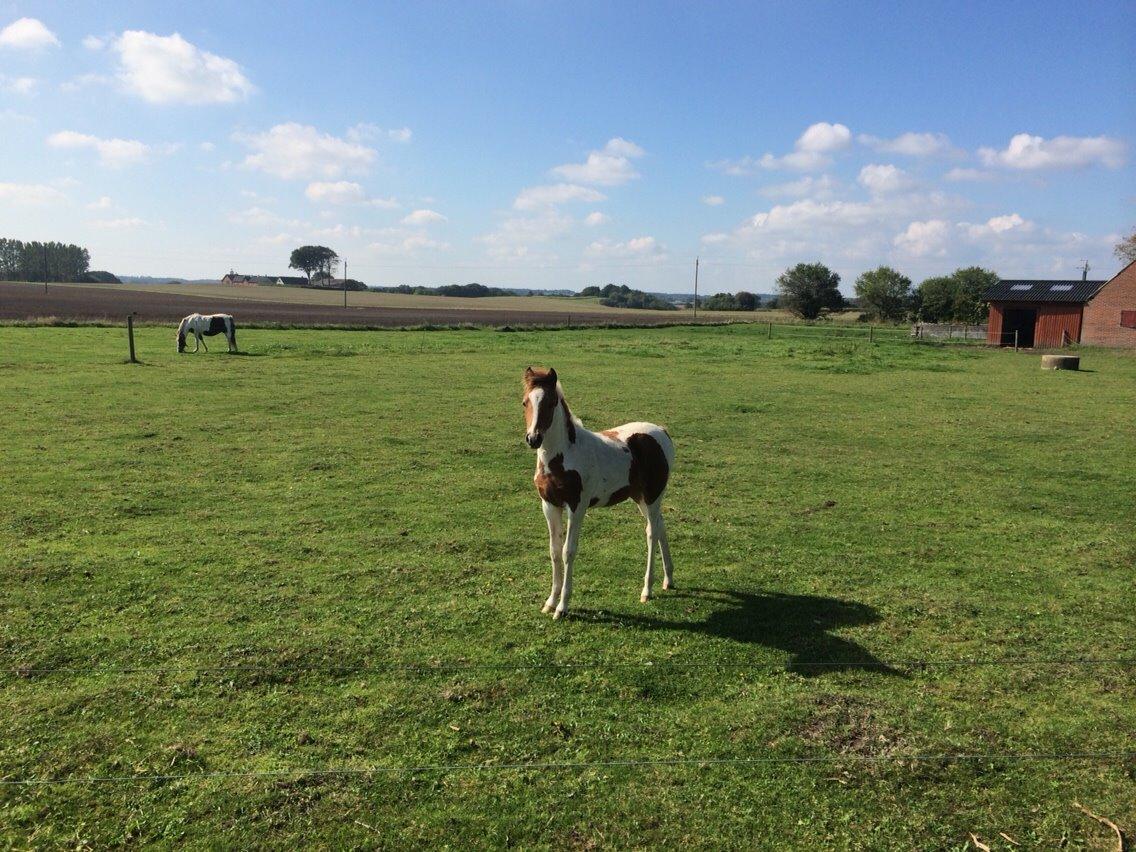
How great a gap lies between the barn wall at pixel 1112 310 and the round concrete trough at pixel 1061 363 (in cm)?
1737

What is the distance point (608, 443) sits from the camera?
6652 millimetres

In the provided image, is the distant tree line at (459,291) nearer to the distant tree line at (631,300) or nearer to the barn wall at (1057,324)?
the distant tree line at (631,300)

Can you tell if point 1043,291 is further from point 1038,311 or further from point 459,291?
point 459,291

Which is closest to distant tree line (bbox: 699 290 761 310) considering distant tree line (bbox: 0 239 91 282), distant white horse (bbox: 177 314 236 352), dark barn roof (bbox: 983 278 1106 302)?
dark barn roof (bbox: 983 278 1106 302)

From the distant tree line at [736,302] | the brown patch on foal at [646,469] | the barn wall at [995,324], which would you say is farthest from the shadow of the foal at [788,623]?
the distant tree line at [736,302]

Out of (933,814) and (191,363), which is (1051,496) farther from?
(191,363)

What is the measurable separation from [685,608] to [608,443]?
167 cm

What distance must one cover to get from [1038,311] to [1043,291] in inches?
60.6

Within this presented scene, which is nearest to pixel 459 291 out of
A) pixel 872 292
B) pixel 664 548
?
pixel 872 292

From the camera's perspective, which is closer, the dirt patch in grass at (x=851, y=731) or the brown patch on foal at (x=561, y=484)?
the dirt patch in grass at (x=851, y=731)

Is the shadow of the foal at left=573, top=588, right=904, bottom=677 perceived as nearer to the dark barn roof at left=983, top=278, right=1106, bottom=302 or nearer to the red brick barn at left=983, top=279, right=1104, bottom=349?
the red brick barn at left=983, top=279, right=1104, bottom=349

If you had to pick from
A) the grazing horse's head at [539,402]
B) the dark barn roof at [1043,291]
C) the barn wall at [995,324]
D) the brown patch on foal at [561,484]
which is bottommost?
the brown patch on foal at [561,484]

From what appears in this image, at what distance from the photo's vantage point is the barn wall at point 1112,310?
139 ft

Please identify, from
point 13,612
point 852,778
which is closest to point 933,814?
point 852,778
